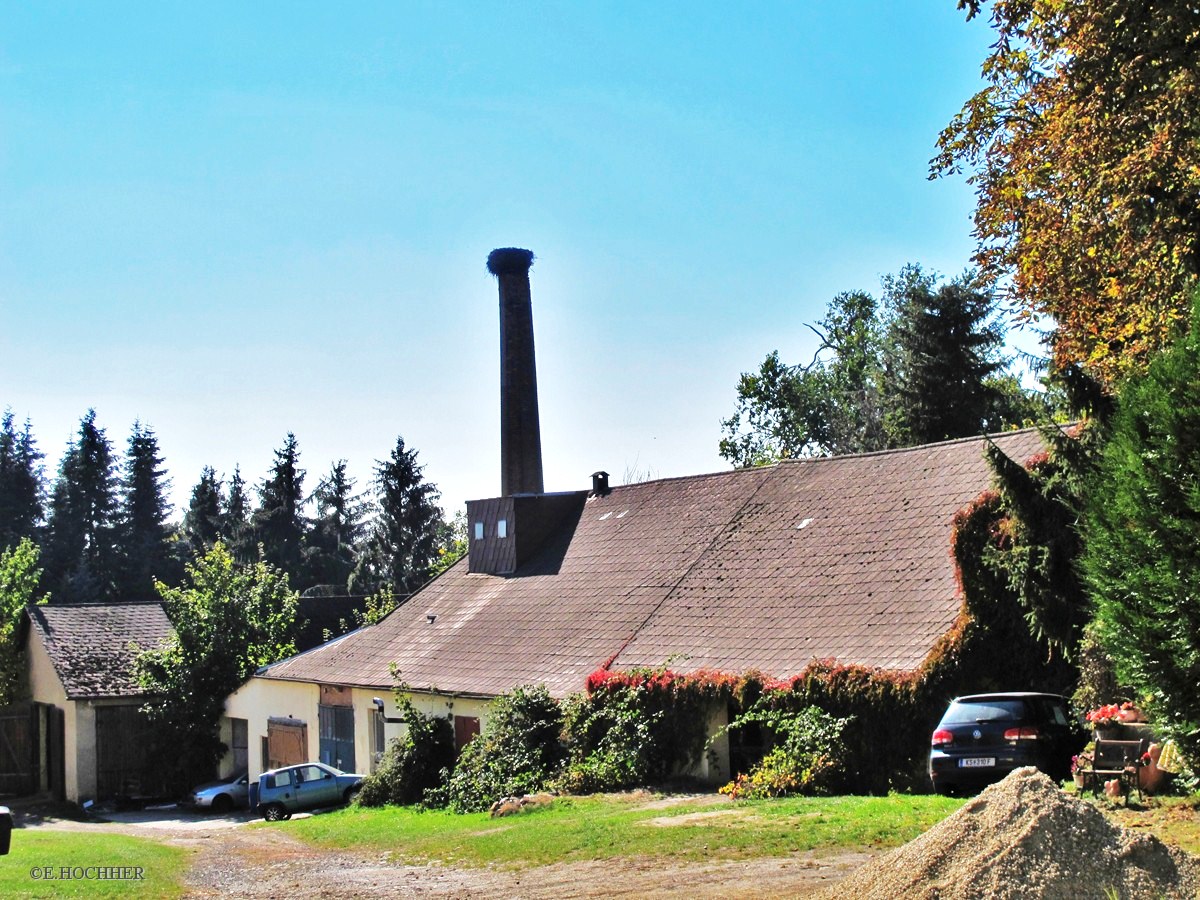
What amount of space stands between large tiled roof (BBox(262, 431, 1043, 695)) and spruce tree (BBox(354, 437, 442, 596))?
3611 cm

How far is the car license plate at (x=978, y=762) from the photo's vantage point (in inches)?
641

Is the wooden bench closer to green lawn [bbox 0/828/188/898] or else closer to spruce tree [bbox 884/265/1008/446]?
green lawn [bbox 0/828/188/898]

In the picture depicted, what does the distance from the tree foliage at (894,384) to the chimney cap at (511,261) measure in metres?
13.7

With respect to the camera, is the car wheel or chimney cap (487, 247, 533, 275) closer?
the car wheel

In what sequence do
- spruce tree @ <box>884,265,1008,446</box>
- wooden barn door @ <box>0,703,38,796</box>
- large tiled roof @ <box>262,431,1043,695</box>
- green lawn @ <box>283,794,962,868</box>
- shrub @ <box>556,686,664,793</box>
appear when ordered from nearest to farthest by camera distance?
1. green lawn @ <box>283,794,962,868</box>
2. large tiled roof @ <box>262,431,1043,695</box>
3. shrub @ <box>556,686,664,793</box>
4. wooden barn door @ <box>0,703,38,796</box>
5. spruce tree @ <box>884,265,1008,446</box>

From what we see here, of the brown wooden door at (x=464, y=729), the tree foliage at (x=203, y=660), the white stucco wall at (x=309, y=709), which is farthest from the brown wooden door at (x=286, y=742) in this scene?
the brown wooden door at (x=464, y=729)

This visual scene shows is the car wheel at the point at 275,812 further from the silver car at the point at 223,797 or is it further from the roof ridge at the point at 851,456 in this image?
the roof ridge at the point at 851,456

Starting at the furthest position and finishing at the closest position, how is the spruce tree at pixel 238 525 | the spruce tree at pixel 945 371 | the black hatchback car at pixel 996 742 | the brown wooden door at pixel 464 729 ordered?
the spruce tree at pixel 238 525 → the spruce tree at pixel 945 371 → the brown wooden door at pixel 464 729 → the black hatchback car at pixel 996 742

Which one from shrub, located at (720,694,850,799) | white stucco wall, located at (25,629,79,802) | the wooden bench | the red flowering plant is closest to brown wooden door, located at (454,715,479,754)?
shrub, located at (720,694,850,799)

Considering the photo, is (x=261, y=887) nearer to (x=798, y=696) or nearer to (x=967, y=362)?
(x=798, y=696)

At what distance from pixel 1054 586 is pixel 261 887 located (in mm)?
11347

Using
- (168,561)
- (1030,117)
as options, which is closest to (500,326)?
(1030,117)

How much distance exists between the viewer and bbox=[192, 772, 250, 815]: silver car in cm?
3431

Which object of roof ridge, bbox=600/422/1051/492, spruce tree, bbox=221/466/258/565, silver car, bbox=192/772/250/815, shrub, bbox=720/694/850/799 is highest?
spruce tree, bbox=221/466/258/565
